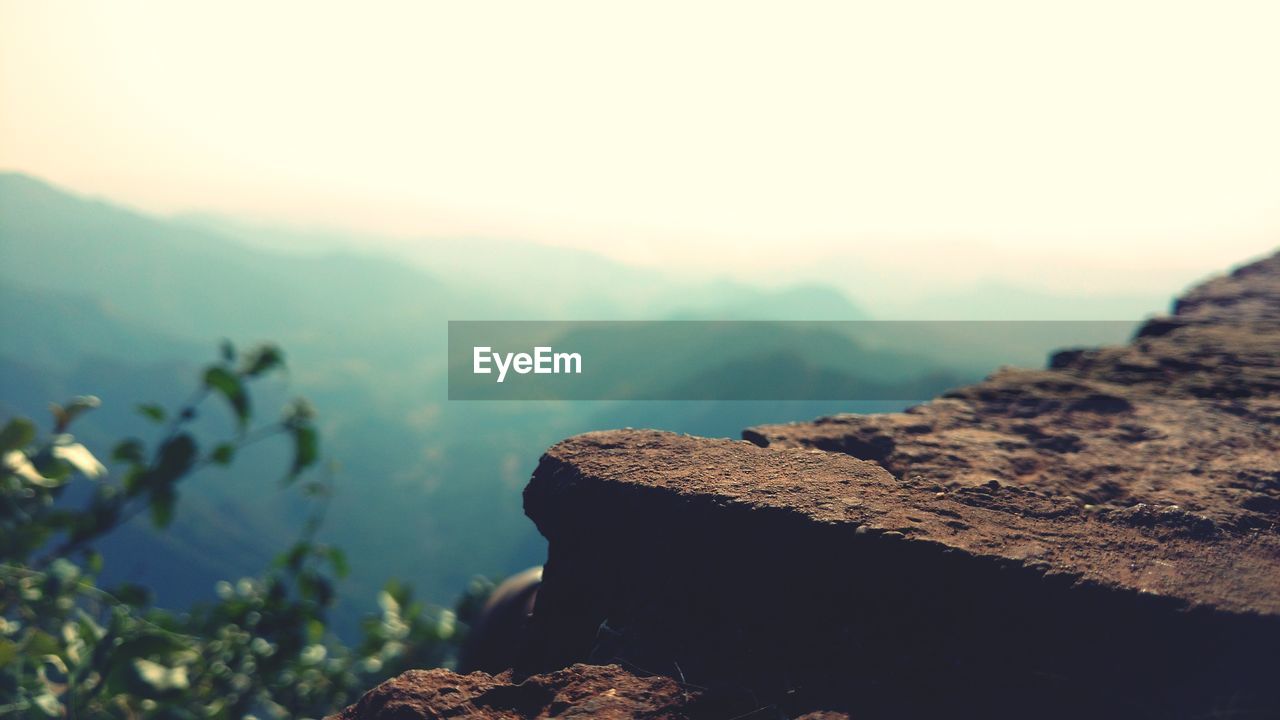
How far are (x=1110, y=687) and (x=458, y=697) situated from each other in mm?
1208

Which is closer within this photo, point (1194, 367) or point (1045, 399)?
point (1045, 399)

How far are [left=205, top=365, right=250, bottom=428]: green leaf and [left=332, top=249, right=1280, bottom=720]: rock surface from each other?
2.54ft

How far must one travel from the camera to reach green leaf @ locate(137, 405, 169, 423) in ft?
6.77

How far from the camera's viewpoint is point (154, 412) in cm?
210

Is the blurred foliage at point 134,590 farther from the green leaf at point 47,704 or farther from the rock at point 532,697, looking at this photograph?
the rock at point 532,697

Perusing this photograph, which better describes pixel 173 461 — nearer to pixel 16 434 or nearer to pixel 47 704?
pixel 16 434

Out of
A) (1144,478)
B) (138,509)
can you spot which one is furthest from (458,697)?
(1144,478)

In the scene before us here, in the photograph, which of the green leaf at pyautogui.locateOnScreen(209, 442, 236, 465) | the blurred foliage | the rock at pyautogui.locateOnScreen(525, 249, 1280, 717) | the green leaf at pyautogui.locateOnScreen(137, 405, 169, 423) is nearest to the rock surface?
the rock at pyautogui.locateOnScreen(525, 249, 1280, 717)

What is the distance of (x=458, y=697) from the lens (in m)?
1.61

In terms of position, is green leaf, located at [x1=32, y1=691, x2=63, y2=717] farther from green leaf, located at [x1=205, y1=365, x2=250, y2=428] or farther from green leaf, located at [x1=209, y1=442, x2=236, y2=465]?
green leaf, located at [x1=205, y1=365, x2=250, y2=428]

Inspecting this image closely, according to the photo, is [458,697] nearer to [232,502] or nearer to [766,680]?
[766,680]

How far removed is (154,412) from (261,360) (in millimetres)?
296

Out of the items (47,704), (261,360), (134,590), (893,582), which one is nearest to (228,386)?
(261,360)

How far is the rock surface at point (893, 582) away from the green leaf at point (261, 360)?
79cm
